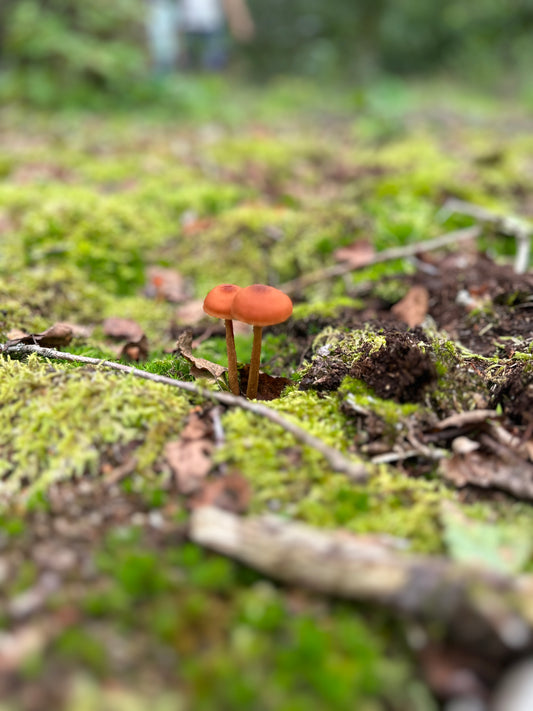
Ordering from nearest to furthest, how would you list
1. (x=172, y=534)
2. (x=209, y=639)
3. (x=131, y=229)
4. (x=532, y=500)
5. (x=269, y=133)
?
(x=209, y=639) < (x=172, y=534) < (x=532, y=500) < (x=131, y=229) < (x=269, y=133)

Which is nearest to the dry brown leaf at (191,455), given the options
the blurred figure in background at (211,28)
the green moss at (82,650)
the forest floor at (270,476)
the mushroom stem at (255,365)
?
the forest floor at (270,476)

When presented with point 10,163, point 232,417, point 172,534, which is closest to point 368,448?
point 232,417

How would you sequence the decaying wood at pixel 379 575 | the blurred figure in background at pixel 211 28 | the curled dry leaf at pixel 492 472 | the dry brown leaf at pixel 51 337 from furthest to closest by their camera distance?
1. the blurred figure in background at pixel 211 28
2. the dry brown leaf at pixel 51 337
3. the curled dry leaf at pixel 492 472
4. the decaying wood at pixel 379 575

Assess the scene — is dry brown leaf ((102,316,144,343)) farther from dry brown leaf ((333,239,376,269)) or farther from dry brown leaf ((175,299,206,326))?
→ dry brown leaf ((333,239,376,269))

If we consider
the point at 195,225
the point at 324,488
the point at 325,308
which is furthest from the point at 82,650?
the point at 195,225

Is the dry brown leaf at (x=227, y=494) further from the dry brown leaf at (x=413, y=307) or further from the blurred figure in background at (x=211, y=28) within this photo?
the blurred figure in background at (x=211, y=28)

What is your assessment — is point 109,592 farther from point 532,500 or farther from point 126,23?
point 126,23

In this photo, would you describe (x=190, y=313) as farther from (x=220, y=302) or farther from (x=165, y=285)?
(x=220, y=302)
